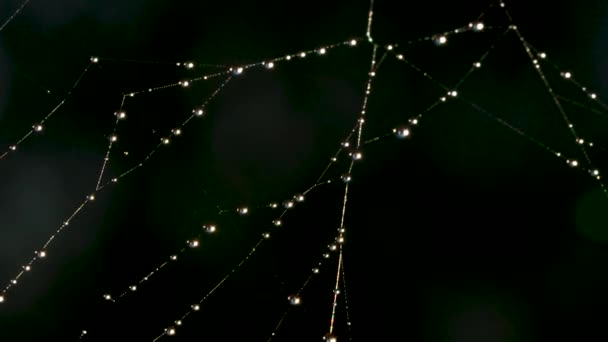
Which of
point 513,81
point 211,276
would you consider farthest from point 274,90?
point 513,81

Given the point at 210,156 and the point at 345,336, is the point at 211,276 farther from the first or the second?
the point at 345,336

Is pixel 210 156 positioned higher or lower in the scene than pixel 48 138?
lower

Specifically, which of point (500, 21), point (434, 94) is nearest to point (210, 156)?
point (434, 94)

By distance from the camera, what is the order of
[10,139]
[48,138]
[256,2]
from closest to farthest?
[10,139]
[48,138]
[256,2]

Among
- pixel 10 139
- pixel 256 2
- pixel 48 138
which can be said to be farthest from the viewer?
pixel 256 2

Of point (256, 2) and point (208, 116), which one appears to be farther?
point (256, 2)

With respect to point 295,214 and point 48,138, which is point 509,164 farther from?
point 48,138

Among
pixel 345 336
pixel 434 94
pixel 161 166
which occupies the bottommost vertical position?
pixel 345 336
